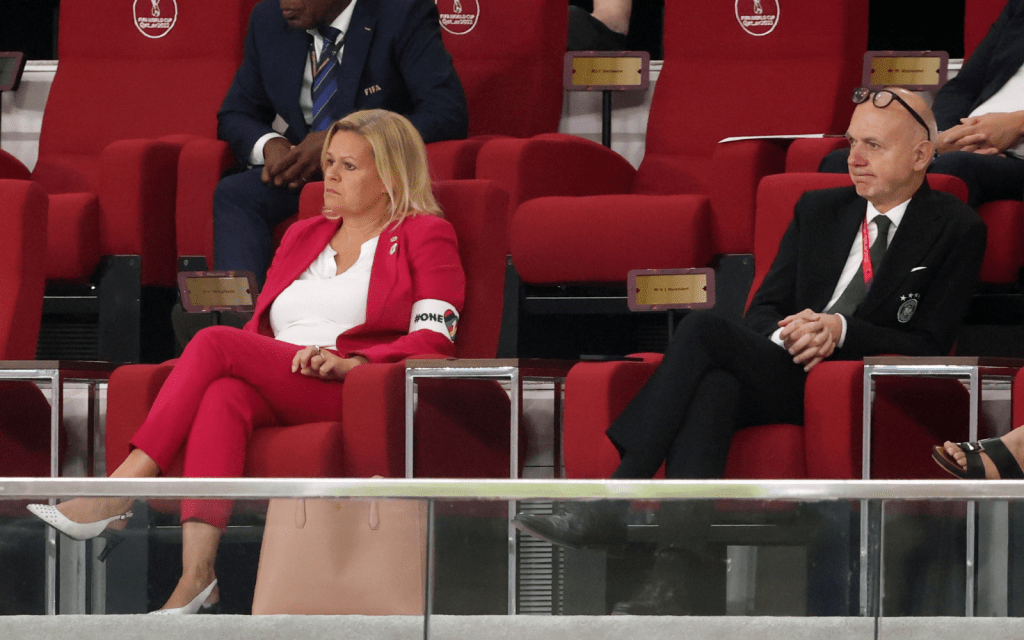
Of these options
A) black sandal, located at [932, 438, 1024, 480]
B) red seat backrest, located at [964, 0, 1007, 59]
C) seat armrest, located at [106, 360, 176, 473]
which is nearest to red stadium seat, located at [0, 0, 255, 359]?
seat armrest, located at [106, 360, 176, 473]

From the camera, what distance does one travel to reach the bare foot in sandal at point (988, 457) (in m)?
1.91

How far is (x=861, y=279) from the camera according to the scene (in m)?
2.28

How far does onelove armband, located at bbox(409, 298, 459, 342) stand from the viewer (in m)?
2.33

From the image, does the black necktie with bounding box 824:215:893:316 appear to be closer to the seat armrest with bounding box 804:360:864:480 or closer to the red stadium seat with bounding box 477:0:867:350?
the seat armrest with bounding box 804:360:864:480

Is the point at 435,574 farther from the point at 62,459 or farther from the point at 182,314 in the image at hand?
the point at 182,314

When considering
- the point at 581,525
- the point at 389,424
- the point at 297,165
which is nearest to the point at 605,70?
the point at 297,165

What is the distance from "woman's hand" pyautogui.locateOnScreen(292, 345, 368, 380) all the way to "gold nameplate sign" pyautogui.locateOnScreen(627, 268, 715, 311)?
0.49 m

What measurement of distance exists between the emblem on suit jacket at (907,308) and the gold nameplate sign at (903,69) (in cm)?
102

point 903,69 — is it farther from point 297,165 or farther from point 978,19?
point 297,165

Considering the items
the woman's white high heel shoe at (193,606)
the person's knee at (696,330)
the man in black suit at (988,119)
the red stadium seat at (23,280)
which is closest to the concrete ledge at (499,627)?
the woman's white high heel shoe at (193,606)

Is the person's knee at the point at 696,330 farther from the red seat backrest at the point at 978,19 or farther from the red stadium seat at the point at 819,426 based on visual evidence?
the red seat backrest at the point at 978,19

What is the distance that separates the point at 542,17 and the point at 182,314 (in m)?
1.16

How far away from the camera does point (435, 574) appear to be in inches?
45.8

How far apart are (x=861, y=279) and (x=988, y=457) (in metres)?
0.46
